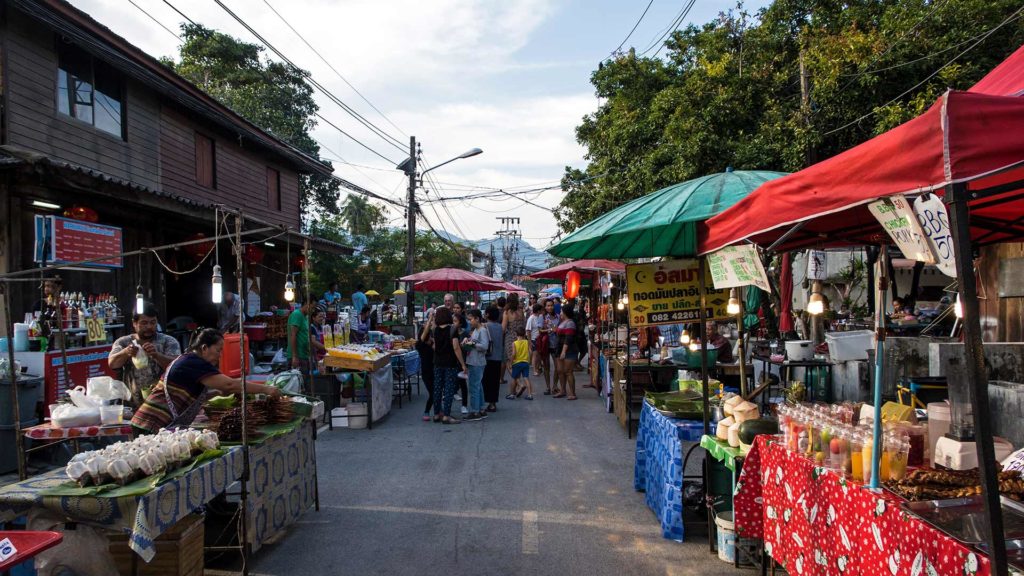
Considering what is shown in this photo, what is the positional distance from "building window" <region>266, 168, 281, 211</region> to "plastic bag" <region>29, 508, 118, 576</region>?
56.3ft

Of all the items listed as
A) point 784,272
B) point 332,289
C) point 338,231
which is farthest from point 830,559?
point 338,231

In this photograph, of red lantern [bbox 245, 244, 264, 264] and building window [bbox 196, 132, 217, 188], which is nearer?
building window [bbox 196, 132, 217, 188]

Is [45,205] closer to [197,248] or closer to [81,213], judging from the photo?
[81,213]

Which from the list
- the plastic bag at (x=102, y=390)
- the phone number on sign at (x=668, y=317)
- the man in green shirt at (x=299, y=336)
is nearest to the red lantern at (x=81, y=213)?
the man in green shirt at (x=299, y=336)

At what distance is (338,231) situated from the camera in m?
34.8

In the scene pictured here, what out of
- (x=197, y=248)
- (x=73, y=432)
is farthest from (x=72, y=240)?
(x=73, y=432)

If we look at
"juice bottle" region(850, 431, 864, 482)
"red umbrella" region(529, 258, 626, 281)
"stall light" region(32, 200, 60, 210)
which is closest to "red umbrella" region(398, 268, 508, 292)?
"red umbrella" region(529, 258, 626, 281)

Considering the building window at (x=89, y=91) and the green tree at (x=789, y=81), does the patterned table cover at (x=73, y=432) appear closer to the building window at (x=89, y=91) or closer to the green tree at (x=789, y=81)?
the building window at (x=89, y=91)

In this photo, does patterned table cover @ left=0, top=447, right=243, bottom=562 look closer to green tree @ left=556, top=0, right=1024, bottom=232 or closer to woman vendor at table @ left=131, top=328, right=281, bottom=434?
woman vendor at table @ left=131, top=328, right=281, bottom=434

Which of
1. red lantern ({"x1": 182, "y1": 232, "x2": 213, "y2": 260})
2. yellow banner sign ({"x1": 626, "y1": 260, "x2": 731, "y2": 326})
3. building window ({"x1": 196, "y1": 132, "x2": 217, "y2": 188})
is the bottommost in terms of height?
yellow banner sign ({"x1": 626, "y1": 260, "x2": 731, "y2": 326})

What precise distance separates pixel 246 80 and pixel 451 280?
18234 mm

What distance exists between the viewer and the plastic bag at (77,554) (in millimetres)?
3922

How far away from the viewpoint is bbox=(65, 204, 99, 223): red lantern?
10227mm

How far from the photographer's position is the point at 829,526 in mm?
3596
